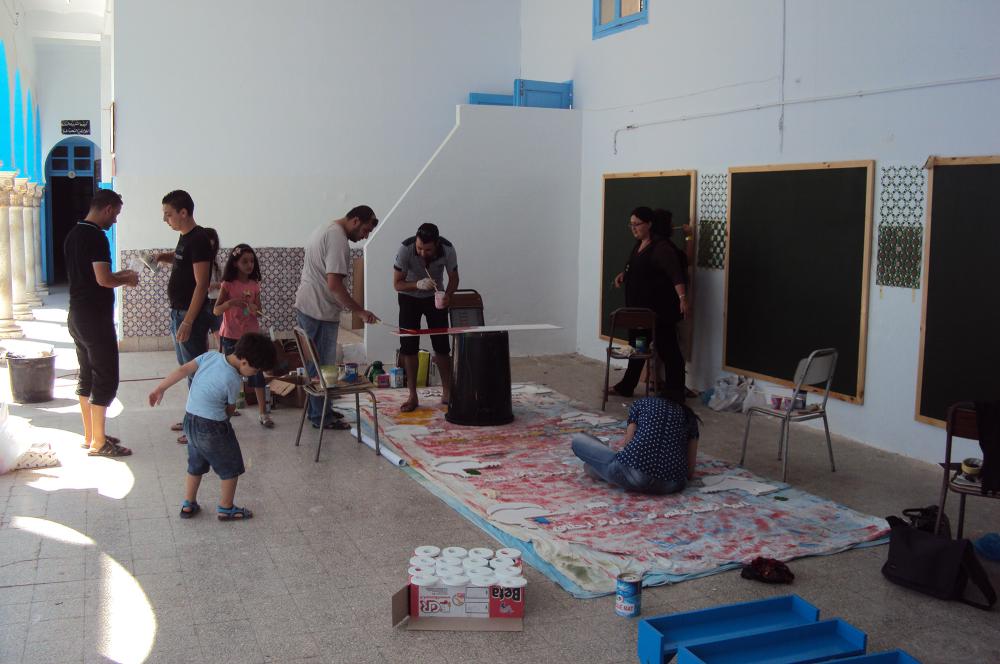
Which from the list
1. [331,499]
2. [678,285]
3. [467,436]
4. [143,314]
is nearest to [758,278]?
[678,285]

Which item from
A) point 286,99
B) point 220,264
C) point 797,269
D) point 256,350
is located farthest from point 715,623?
point 286,99

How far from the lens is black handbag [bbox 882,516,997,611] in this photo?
14.2 feet

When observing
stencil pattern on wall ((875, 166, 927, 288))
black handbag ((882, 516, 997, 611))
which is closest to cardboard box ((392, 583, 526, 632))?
black handbag ((882, 516, 997, 611))

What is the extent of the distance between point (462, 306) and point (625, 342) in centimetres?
215

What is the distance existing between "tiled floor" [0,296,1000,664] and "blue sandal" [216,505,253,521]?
0.05m

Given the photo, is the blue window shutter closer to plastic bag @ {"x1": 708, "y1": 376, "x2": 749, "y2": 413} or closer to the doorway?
plastic bag @ {"x1": 708, "y1": 376, "x2": 749, "y2": 413}

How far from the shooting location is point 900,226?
679 centimetres

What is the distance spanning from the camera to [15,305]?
49.0 ft

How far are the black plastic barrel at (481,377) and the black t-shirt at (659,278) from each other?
1.60 meters

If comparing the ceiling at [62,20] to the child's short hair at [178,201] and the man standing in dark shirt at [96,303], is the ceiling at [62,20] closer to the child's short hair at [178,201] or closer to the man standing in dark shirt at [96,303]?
the child's short hair at [178,201]

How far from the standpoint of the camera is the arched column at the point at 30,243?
16.3 meters

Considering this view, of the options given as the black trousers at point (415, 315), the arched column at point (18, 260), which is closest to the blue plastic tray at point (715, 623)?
the black trousers at point (415, 315)

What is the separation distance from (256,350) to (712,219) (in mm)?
5014

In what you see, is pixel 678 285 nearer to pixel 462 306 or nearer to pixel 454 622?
pixel 462 306
